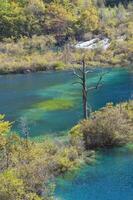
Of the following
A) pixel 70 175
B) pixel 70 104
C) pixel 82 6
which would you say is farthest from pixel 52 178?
pixel 82 6

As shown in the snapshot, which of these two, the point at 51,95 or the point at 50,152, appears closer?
the point at 50,152

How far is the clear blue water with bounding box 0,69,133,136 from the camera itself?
6362 cm

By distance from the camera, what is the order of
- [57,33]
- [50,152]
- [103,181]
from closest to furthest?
[103,181] < [50,152] < [57,33]

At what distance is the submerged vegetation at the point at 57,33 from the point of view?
12400 centimetres

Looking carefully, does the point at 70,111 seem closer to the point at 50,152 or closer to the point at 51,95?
the point at 51,95

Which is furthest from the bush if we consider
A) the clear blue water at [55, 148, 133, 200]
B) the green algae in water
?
the green algae in water

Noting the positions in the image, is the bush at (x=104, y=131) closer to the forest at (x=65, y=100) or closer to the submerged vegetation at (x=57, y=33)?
the forest at (x=65, y=100)

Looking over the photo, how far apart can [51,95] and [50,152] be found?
41.9 m

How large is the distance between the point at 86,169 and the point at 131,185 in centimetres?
548

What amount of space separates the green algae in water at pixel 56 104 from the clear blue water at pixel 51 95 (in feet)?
2.01

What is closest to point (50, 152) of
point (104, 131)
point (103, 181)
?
point (103, 181)

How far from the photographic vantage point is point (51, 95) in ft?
283

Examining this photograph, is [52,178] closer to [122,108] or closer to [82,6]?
[122,108]

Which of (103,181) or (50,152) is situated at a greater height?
(50,152)
